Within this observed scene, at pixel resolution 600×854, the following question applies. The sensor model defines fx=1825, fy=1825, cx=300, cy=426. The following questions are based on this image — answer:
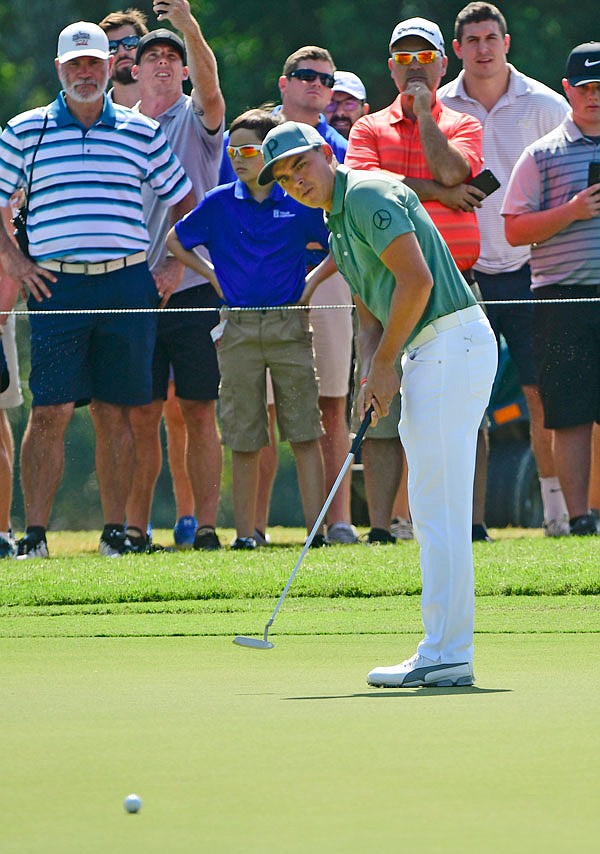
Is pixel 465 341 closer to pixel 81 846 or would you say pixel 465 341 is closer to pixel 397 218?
pixel 397 218

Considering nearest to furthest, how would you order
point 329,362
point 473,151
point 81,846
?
point 81,846
point 473,151
point 329,362

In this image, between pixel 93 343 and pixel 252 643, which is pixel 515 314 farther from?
pixel 252 643

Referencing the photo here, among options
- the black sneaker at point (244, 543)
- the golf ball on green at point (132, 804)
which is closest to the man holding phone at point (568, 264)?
the black sneaker at point (244, 543)

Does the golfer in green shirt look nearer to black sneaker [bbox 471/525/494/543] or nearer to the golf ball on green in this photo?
the golf ball on green

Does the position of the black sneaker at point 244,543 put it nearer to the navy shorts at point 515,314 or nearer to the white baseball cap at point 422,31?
the navy shorts at point 515,314

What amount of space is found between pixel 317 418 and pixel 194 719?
16.2ft

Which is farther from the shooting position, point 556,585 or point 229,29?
point 229,29

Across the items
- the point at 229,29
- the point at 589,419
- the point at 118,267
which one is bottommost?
the point at 589,419

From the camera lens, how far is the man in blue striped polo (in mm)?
9555

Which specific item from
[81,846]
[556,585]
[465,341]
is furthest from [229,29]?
[81,846]

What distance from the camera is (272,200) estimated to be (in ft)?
32.3

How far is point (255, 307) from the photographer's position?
32.1 ft

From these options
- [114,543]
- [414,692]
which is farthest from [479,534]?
[414,692]

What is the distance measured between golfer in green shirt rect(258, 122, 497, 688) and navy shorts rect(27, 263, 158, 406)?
144 inches
